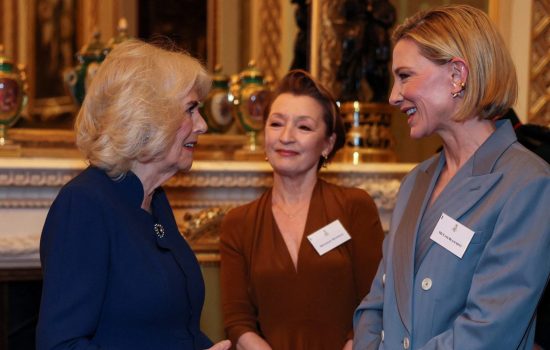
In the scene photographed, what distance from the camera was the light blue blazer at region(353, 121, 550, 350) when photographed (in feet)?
6.97

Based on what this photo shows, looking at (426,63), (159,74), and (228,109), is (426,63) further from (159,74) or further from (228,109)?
(228,109)

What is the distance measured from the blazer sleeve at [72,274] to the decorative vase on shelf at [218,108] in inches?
93.7

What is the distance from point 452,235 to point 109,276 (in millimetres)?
858

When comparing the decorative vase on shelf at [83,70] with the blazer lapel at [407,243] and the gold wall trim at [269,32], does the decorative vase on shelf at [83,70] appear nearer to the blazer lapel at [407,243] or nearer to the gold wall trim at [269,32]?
the gold wall trim at [269,32]

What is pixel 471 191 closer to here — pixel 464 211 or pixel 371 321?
pixel 464 211

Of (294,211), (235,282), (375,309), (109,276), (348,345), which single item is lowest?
(348,345)

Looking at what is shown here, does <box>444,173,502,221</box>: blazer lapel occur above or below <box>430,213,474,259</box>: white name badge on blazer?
above

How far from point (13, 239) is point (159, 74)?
1.60 meters

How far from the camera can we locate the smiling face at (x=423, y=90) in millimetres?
2346

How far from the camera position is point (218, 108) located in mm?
4484

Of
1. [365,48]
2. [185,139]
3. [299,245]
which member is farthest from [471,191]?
[365,48]

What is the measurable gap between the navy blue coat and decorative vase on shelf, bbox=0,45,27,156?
1.69 m

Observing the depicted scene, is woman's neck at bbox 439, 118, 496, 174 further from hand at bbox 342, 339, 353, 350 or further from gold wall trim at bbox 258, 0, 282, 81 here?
gold wall trim at bbox 258, 0, 282, 81

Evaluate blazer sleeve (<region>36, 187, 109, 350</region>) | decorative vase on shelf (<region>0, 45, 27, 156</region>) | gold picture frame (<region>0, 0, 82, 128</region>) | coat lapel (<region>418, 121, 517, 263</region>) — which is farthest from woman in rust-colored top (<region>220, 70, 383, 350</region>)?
gold picture frame (<region>0, 0, 82, 128</region>)
